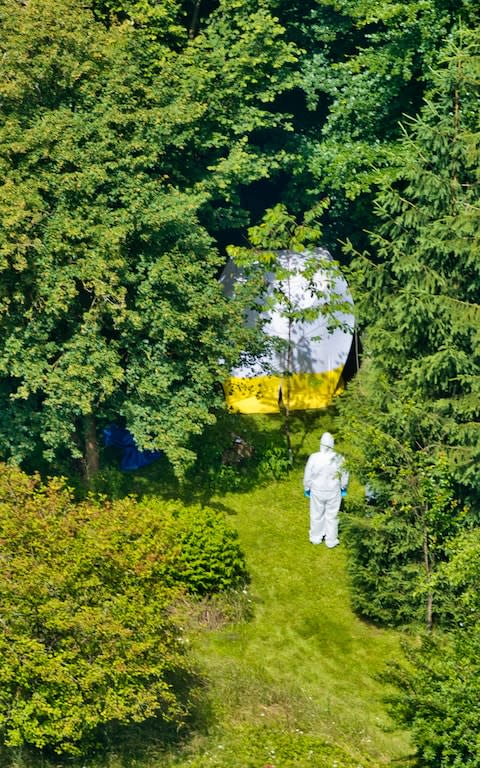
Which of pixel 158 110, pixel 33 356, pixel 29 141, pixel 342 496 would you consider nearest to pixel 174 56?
pixel 158 110

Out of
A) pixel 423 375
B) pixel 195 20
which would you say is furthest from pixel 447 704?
pixel 195 20

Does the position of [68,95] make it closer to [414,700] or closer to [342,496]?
[342,496]

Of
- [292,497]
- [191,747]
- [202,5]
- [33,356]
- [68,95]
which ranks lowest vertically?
[191,747]

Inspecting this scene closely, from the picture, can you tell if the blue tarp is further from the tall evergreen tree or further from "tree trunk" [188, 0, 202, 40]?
"tree trunk" [188, 0, 202, 40]

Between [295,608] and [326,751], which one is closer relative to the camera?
[326,751]

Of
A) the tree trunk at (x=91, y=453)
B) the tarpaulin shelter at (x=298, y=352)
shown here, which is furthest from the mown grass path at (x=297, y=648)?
the tarpaulin shelter at (x=298, y=352)

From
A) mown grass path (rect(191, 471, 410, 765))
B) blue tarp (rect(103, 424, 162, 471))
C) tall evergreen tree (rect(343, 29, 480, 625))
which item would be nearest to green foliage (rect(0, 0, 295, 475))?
blue tarp (rect(103, 424, 162, 471))
